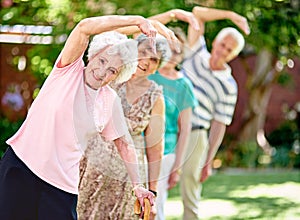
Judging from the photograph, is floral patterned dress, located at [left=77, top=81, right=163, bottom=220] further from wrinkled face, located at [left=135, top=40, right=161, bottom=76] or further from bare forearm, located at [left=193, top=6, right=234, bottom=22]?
bare forearm, located at [left=193, top=6, right=234, bottom=22]

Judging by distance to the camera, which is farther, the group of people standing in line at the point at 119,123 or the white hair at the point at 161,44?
the white hair at the point at 161,44

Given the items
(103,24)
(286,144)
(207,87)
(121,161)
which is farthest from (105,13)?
(286,144)

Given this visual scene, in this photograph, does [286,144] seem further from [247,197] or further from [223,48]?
[223,48]

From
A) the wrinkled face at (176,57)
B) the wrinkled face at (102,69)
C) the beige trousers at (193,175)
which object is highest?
the wrinkled face at (102,69)

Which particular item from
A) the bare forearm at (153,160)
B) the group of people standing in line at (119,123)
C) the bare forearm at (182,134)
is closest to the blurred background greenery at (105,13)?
the group of people standing in line at (119,123)

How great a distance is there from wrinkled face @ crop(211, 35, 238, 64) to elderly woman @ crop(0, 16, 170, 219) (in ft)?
7.99

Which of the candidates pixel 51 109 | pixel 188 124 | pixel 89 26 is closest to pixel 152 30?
pixel 89 26

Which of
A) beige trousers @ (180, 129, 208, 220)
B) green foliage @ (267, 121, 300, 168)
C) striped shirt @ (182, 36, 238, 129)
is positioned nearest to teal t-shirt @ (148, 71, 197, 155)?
striped shirt @ (182, 36, 238, 129)

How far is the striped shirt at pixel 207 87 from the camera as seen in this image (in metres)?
5.88

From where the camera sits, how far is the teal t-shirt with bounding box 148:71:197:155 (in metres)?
5.19

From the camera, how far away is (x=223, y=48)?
233 inches

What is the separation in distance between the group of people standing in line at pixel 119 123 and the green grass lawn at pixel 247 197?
1.42m

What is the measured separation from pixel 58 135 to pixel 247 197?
560 centimetres

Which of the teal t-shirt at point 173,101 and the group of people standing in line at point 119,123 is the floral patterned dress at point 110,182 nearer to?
the group of people standing in line at point 119,123
